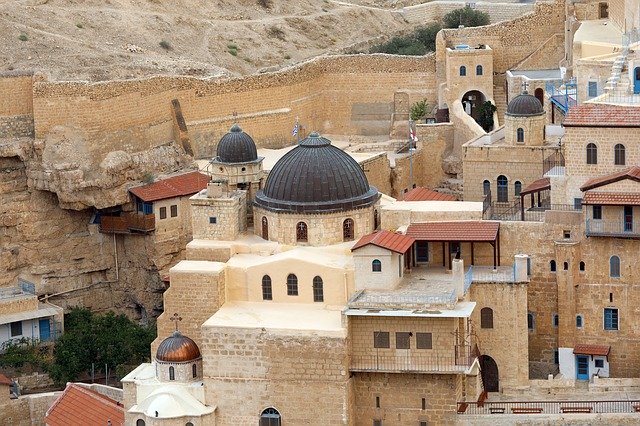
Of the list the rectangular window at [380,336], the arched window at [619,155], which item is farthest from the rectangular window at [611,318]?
the rectangular window at [380,336]


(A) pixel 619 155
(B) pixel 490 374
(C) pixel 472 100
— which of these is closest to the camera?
(B) pixel 490 374

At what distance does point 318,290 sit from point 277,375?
339cm

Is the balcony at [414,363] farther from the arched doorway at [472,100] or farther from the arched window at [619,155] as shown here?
the arched doorway at [472,100]

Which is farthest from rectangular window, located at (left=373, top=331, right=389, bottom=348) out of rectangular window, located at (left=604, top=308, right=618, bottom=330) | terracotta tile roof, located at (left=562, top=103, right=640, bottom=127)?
terracotta tile roof, located at (left=562, top=103, right=640, bottom=127)

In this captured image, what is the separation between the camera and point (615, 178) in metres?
71.9

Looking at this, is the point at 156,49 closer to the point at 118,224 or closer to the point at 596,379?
the point at 118,224

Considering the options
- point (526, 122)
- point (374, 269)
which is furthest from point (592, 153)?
point (374, 269)

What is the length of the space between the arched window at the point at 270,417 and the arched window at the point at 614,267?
11429mm

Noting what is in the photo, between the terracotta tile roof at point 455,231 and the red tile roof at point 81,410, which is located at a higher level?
the terracotta tile roof at point 455,231

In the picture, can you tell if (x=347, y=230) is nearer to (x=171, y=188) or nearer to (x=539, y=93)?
(x=171, y=188)

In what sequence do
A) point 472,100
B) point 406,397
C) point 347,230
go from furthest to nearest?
point 472,100 < point 347,230 < point 406,397

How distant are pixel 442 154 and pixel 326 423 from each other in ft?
76.0

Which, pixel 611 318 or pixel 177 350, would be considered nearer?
pixel 177 350

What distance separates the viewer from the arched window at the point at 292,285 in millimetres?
71688
